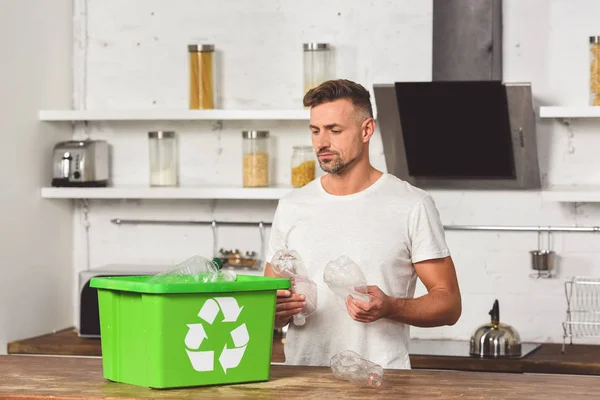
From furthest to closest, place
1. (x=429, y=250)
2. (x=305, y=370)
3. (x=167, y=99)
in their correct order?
1. (x=167, y=99)
2. (x=429, y=250)
3. (x=305, y=370)

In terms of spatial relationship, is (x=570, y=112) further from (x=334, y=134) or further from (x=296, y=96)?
(x=334, y=134)

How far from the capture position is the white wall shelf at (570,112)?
12.7 ft

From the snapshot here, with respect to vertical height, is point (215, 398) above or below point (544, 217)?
below

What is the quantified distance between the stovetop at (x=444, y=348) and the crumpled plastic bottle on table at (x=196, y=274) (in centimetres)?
165

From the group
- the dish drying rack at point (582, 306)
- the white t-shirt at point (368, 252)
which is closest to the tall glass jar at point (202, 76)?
the white t-shirt at point (368, 252)

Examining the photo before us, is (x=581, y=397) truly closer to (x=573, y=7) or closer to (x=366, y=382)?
(x=366, y=382)

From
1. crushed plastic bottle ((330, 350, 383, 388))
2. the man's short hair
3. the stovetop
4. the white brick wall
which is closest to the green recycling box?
crushed plastic bottle ((330, 350, 383, 388))

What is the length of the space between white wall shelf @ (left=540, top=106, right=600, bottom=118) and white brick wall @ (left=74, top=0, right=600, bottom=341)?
0.82 feet

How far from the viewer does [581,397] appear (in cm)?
213

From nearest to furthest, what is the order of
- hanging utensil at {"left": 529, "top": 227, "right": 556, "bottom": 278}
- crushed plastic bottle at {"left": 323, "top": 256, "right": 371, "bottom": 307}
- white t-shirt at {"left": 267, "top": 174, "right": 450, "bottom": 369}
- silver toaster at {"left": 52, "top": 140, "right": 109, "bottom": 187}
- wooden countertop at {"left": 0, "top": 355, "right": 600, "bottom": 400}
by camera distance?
1. wooden countertop at {"left": 0, "top": 355, "right": 600, "bottom": 400}
2. crushed plastic bottle at {"left": 323, "top": 256, "right": 371, "bottom": 307}
3. white t-shirt at {"left": 267, "top": 174, "right": 450, "bottom": 369}
4. hanging utensil at {"left": 529, "top": 227, "right": 556, "bottom": 278}
5. silver toaster at {"left": 52, "top": 140, "right": 109, "bottom": 187}

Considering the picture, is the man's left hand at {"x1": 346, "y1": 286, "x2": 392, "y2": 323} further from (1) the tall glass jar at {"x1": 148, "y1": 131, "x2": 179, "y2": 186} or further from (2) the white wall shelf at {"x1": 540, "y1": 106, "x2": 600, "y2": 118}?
(1) the tall glass jar at {"x1": 148, "y1": 131, "x2": 179, "y2": 186}

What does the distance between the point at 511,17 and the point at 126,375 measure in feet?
8.47

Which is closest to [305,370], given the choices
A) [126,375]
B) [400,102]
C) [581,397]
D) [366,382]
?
[366,382]

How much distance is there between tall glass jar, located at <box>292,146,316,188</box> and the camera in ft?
13.7
